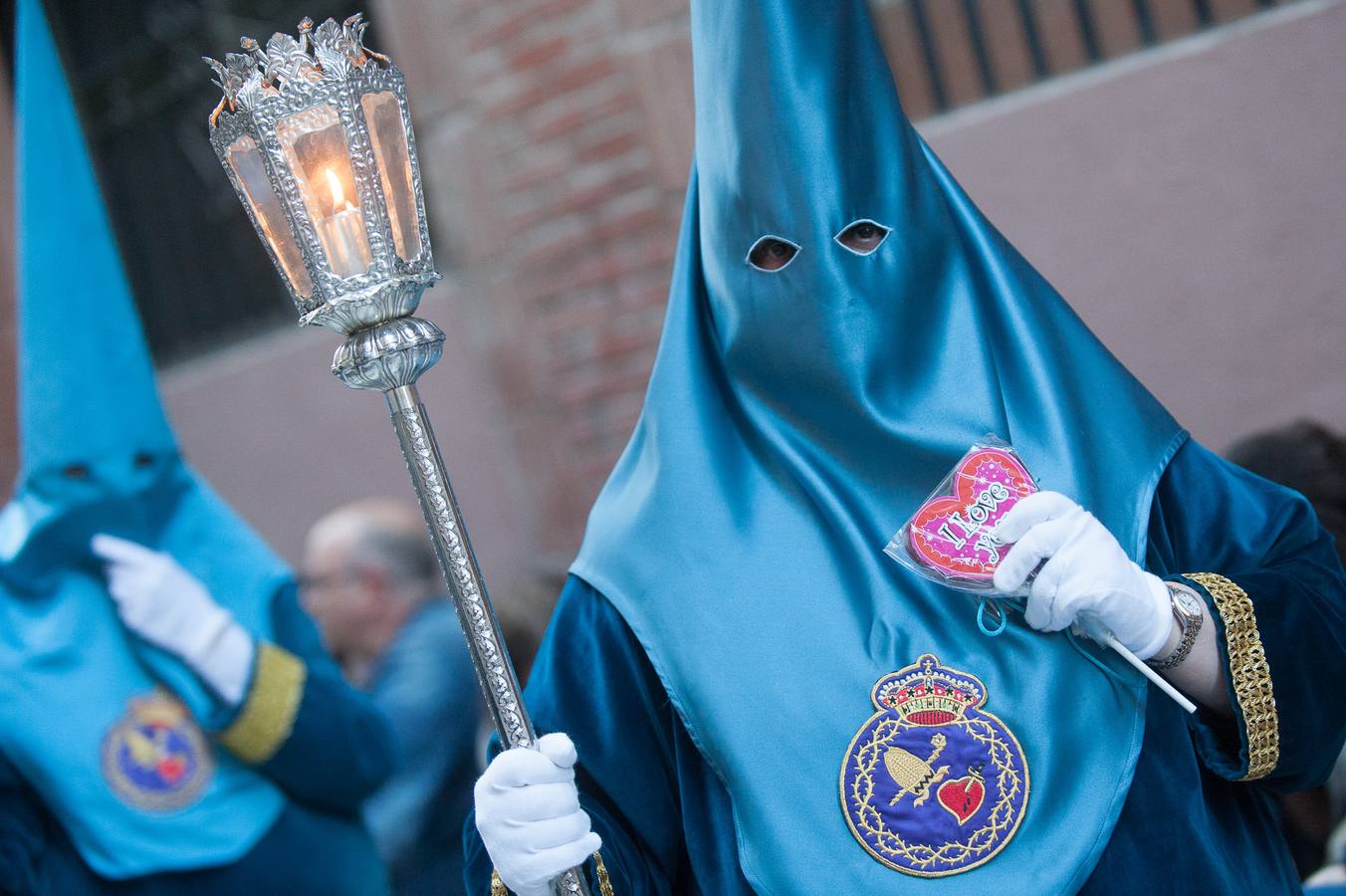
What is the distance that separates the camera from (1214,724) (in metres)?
1.78

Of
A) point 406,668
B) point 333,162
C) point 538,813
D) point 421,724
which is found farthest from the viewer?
Answer: point 406,668

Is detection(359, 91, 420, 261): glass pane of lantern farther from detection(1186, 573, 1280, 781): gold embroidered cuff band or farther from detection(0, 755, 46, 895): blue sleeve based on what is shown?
detection(0, 755, 46, 895): blue sleeve

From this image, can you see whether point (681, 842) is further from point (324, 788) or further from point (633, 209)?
point (633, 209)

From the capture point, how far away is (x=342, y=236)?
1468 millimetres

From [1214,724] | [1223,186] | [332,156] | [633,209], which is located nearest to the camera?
[332,156]

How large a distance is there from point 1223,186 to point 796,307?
188 centimetres

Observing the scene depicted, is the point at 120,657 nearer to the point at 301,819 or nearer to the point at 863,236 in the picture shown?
the point at 301,819

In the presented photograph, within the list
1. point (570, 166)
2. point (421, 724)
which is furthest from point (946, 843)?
point (570, 166)

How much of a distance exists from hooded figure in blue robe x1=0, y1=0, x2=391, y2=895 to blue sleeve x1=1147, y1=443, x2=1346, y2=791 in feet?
5.30

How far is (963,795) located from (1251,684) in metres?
0.37

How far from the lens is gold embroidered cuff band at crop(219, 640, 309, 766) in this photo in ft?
8.71

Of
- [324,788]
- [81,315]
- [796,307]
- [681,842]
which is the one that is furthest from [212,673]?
[796,307]

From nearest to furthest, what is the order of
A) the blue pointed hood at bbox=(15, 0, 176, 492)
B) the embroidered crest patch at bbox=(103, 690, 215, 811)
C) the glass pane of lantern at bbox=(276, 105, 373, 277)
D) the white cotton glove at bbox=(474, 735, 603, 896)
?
the glass pane of lantern at bbox=(276, 105, 373, 277) → the white cotton glove at bbox=(474, 735, 603, 896) → the embroidered crest patch at bbox=(103, 690, 215, 811) → the blue pointed hood at bbox=(15, 0, 176, 492)

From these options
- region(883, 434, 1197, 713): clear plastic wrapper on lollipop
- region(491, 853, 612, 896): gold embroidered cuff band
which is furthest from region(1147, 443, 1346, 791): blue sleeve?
region(491, 853, 612, 896): gold embroidered cuff band
